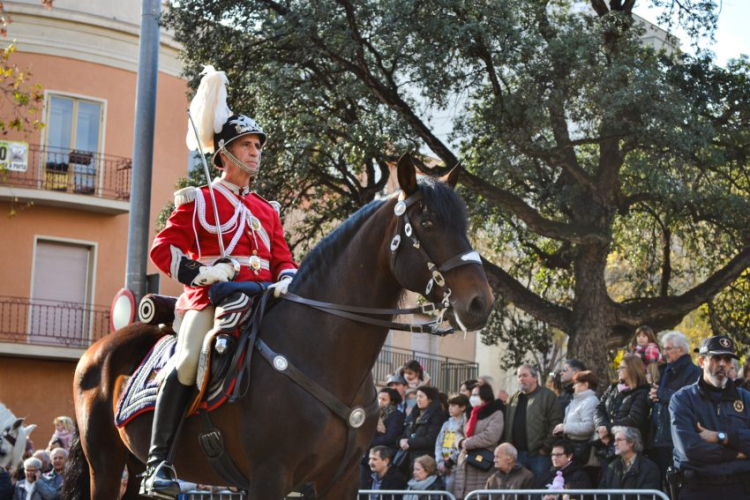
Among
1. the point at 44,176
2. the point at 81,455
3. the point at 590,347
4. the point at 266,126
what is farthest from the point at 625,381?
the point at 44,176

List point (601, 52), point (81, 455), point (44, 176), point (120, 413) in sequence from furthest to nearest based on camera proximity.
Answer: point (44, 176), point (601, 52), point (81, 455), point (120, 413)

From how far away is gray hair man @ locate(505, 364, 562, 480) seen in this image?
12344 millimetres

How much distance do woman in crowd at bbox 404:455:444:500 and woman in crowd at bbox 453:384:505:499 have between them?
8.8 inches

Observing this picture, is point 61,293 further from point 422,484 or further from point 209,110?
point 209,110

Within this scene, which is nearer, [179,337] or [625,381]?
[179,337]

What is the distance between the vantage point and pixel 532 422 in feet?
40.8

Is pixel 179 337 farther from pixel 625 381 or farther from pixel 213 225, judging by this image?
pixel 625 381

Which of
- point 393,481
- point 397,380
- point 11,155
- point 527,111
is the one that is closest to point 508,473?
point 393,481

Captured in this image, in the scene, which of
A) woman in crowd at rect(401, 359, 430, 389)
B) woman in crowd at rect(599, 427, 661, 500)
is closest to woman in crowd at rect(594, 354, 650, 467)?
woman in crowd at rect(599, 427, 661, 500)

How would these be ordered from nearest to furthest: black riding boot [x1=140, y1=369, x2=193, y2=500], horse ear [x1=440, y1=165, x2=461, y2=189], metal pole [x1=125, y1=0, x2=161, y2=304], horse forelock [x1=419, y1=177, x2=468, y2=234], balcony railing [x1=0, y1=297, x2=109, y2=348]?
horse forelock [x1=419, y1=177, x2=468, y2=234] < horse ear [x1=440, y1=165, x2=461, y2=189] < black riding boot [x1=140, y1=369, x2=193, y2=500] < metal pole [x1=125, y1=0, x2=161, y2=304] < balcony railing [x1=0, y1=297, x2=109, y2=348]

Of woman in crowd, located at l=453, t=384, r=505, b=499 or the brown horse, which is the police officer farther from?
the brown horse

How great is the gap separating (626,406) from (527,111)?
6.62 meters

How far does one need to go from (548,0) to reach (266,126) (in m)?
5.89

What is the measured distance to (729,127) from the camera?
18.7 m
